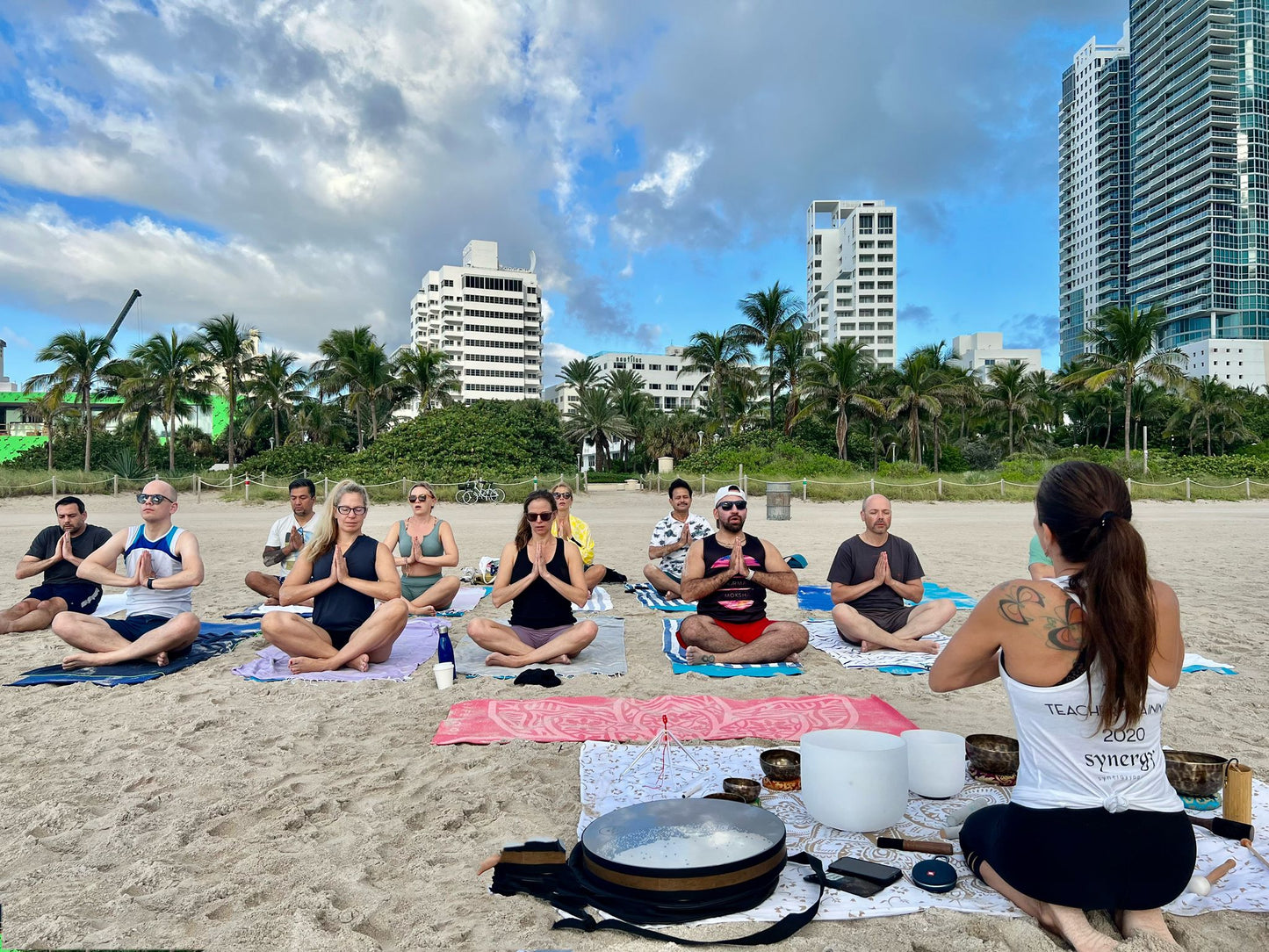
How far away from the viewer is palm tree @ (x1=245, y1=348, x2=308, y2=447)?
139ft

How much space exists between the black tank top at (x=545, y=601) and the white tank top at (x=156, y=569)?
91.3 inches

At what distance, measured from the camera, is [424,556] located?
7672mm

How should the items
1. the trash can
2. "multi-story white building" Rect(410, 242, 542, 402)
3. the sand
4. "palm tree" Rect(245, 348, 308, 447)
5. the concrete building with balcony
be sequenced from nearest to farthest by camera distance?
1. the sand
2. the trash can
3. "palm tree" Rect(245, 348, 308, 447)
4. "multi-story white building" Rect(410, 242, 542, 402)
5. the concrete building with balcony

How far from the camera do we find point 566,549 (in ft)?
19.5

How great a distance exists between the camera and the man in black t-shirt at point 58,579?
6723 mm

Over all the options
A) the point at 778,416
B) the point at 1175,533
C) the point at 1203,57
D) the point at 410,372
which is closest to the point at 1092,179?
the point at 1203,57

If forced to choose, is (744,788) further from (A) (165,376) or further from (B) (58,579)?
(A) (165,376)

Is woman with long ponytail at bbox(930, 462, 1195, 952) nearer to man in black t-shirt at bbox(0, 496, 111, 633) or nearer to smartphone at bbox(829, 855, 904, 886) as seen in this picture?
smartphone at bbox(829, 855, 904, 886)

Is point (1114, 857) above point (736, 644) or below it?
above

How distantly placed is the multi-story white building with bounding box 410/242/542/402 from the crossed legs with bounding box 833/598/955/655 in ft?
281

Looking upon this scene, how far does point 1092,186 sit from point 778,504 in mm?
136104

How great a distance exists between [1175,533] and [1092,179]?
136 meters

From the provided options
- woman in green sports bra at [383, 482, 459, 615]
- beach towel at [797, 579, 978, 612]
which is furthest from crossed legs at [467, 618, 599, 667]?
beach towel at [797, 579, 978, 612]

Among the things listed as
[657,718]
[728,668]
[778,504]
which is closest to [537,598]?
[728,668]
